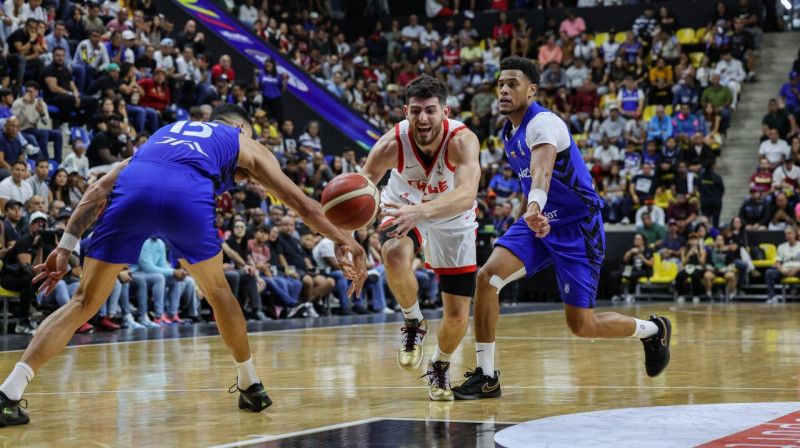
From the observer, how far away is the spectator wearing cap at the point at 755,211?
1986cm

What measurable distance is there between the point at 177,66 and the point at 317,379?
11698mm

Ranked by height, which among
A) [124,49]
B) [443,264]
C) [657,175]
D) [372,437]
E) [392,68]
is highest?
[392,68]

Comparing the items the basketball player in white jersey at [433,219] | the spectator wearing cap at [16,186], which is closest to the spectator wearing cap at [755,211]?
the spectator wearing cap at [16,186]

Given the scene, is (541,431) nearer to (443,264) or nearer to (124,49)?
(443,264)

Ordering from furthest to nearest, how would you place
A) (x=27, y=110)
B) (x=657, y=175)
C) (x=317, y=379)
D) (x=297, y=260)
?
(x=657, y=175)
(x=297, y=260)
(x=27, y=110)
(x=317, y=379)

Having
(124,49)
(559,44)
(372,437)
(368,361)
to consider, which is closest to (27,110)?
(124,49)

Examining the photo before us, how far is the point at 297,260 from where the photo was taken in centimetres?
1538

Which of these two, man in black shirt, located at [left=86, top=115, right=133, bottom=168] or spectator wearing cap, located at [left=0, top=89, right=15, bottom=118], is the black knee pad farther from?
spectator wearing cap, located at [left=0, top=89, right=15, bottom=118]

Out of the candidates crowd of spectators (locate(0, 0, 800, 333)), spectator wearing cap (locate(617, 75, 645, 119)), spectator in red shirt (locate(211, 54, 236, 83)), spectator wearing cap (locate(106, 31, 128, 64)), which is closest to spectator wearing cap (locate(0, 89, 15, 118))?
crowd of spectators (locate(0, 0, 800, 333))

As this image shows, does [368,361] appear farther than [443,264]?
Yes

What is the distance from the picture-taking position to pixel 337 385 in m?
6.59

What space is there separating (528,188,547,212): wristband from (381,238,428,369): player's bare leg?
3.84ft

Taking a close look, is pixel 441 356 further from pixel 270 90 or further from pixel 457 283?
pixel 270 90

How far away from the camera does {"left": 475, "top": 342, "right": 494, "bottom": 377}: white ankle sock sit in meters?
6.05
